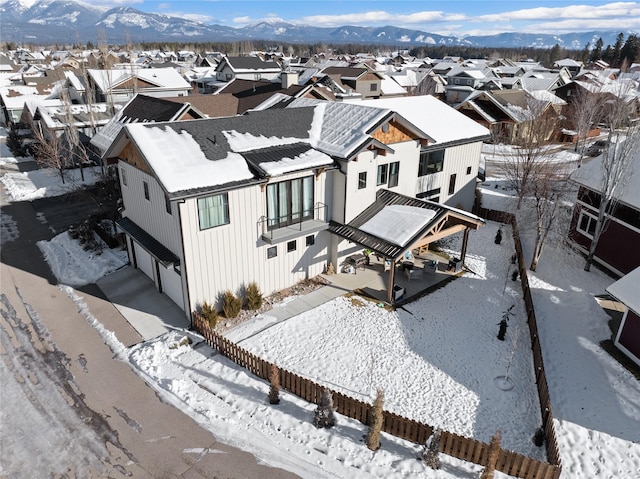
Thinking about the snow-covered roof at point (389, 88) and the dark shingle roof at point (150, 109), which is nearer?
the dark shingle roof at point (150, 109)

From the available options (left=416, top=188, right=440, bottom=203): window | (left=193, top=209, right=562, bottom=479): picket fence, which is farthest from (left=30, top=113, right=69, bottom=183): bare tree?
(left=416, top=188, right=440, bottom=203): window

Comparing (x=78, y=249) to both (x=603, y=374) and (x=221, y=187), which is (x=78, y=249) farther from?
(x=603, y=374)

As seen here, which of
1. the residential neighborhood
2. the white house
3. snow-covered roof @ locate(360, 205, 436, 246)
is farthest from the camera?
the white house

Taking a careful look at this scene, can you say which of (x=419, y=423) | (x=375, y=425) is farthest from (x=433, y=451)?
(x=375, y=425)

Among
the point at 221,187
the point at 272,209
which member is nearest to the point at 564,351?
the point at 272,209

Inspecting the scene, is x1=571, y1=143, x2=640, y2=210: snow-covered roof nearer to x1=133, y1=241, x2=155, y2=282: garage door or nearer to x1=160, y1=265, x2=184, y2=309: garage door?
x1=160, y1=265, x2=184, y2=309: garage door

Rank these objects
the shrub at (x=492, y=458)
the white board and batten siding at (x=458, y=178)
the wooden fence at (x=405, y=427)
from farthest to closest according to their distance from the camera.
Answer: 1. the white board and batten siding at (x=458, y=178)
2. the wooden fence at (x=405, y=427)
3. the shrub at (x=492, y=458)

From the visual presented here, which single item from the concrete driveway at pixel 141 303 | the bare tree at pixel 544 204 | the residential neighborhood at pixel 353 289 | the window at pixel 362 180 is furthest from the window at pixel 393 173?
the concrete driveway at pixel 141 303

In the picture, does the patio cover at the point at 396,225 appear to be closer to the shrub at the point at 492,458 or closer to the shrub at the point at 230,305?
the shrub at the point at 230,305
